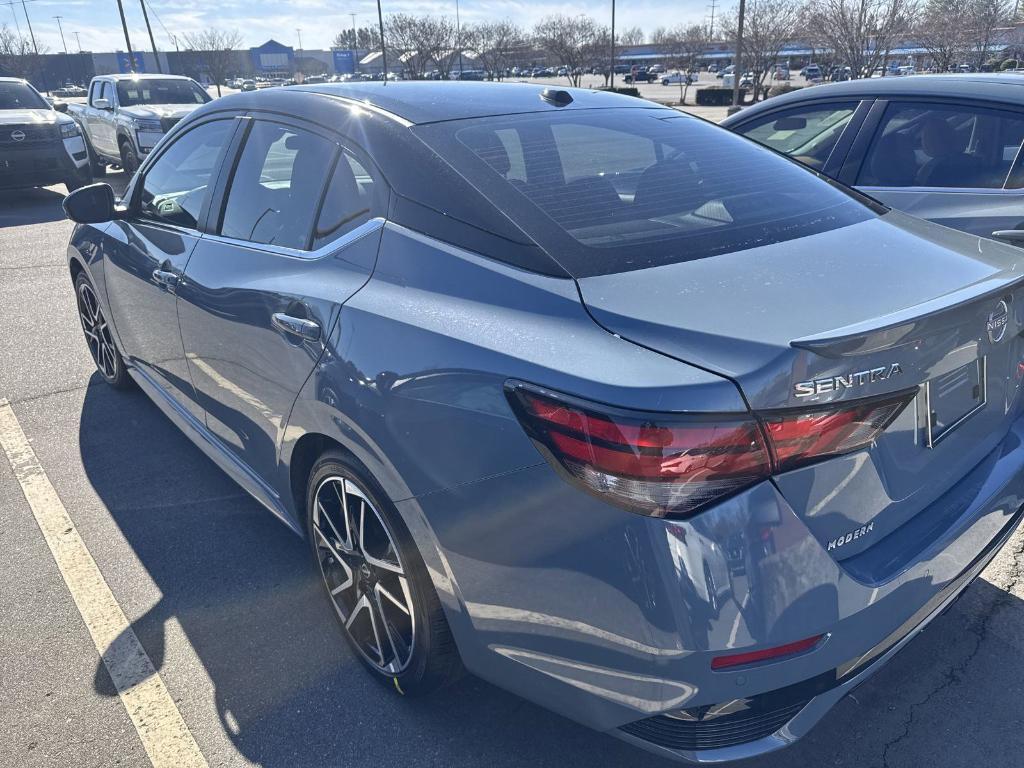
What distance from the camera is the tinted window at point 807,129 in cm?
436

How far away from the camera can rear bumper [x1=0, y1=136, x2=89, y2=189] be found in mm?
11500

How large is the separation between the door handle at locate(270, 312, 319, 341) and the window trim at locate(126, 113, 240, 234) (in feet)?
3.07

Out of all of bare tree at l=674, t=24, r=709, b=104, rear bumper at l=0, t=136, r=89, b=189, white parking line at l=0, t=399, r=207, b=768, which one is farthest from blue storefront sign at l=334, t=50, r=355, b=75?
white parking line at l=0, t=399, r=207, b=768

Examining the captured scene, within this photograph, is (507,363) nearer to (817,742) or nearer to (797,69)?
(817,742)

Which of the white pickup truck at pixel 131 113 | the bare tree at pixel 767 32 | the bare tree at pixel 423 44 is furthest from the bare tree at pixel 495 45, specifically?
the white pickup truck at pixel 131 113

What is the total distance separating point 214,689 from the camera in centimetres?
246

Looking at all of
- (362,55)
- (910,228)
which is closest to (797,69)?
(362,55)

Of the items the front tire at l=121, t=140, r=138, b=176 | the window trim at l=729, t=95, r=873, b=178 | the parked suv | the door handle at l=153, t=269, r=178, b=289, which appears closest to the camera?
the door handle at l=153, t=269, r=178, b=289

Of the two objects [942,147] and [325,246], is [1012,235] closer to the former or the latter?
[942,147]

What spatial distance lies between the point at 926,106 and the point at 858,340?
10.3ft

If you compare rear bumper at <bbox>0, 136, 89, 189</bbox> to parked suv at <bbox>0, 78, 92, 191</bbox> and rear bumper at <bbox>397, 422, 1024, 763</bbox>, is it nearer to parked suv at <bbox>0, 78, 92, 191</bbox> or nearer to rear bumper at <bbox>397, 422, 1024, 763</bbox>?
parked suv at <bbox>0, 78, 92, 191</bbox>

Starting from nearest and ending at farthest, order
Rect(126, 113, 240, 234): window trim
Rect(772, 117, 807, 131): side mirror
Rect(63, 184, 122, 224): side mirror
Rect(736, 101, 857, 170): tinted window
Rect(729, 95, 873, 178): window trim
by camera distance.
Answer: Rect(126, 113, 240, 234): window trim, Rect(63, 184, 122, 224): side mirror, Rect(729, 95, 873, 178): window trim, Rect(736, 101, 857, 170): tinted window, Rect(772, 117, 807, 131): side mirror

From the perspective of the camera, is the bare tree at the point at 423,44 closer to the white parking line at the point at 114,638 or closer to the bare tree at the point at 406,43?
the bare tree at the point at 406,43

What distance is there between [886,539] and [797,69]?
79714 millimetres
